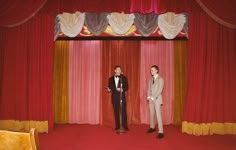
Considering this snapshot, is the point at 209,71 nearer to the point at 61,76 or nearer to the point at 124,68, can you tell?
the point at 124,68

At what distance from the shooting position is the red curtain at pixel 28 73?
23.5 feet

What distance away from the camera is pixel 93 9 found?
690 cm

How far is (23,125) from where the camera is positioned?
724 centimetres

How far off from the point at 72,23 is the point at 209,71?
9.07 feet

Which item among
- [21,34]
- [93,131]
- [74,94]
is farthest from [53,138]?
[21,34]

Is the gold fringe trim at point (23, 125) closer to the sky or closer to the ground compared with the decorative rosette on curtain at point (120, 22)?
closer to the ground

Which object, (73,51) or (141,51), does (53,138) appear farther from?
(141,51)

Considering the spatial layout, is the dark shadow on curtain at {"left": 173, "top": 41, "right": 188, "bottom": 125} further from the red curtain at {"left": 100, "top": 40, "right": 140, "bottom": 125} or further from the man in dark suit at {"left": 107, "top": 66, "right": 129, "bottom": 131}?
the man in dark suit at {"left": 107, "top": 66, "right": 129, "bottom": 131}

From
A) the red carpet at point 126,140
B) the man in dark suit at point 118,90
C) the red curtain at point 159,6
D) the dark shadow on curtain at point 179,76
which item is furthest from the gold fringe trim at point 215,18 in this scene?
the red carpet at point 126,140

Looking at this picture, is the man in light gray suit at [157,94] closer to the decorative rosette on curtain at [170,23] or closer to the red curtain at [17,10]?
the decorative rosette on curtain at [170,23]

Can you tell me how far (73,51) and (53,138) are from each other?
7.10 feet

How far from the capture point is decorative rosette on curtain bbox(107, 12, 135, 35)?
7047 millimetres

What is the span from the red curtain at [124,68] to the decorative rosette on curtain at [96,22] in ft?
3.10

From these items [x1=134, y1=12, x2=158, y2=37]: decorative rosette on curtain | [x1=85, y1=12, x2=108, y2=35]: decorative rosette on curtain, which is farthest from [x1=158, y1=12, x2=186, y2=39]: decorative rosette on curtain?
[x1=85, y1=12, x2=108, y2=35]: decorative rosette on curtain
